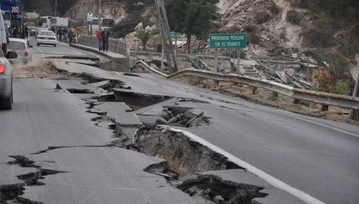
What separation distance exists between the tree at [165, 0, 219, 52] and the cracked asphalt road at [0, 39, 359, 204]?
40.4 metres

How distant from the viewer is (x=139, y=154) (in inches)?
340

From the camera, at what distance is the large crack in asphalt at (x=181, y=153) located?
21.7 ft

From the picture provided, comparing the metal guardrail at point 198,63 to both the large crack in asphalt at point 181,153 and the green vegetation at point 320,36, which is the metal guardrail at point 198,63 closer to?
the green vegetation at point 320,36

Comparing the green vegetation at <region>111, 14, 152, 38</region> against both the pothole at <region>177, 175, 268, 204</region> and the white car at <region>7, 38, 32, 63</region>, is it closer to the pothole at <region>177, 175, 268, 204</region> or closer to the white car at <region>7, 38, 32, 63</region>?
the white car at <region>7, 38, 32, 63</region>

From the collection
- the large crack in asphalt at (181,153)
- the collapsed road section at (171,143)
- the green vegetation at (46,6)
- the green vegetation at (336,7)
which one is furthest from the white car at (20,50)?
the green vegetation at (46,6)

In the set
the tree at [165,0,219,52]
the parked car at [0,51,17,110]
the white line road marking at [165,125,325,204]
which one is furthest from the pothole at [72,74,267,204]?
the tree at [165,0,219,52]

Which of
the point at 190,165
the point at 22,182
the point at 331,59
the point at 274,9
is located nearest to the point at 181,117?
the point at 190,165

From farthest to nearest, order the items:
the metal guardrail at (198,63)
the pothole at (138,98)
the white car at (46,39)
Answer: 1. the white car at (46,39)
2. the metal guardrail at (198,63)
3. the pothole at (138,98)

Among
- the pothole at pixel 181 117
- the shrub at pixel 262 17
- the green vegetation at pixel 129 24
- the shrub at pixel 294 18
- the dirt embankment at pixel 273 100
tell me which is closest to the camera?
the pothole at pixel 181 117

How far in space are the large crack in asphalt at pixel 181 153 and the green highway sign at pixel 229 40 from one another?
959cm

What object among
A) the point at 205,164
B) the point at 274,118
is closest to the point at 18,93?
the point at 274,118

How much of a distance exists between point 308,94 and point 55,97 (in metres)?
7.30

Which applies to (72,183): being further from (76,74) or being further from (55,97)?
(76,74)

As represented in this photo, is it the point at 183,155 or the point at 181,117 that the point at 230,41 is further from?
the point at 183,155
